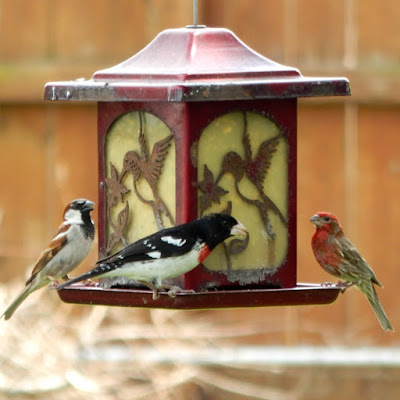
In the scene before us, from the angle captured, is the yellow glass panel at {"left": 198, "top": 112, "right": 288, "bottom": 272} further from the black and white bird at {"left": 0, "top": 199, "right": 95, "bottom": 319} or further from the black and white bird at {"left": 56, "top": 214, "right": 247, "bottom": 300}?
the black and white bird at {"left": 0, "top": 199, "right": 95, "bottom": 319}

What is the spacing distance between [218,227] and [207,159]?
11.7 inches

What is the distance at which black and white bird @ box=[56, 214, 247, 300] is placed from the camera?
486 cm

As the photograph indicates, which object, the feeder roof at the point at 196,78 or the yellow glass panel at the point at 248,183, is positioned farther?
the yellow glass panel at the point at 248,183

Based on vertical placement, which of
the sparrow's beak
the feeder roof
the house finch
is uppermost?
the feeder roof

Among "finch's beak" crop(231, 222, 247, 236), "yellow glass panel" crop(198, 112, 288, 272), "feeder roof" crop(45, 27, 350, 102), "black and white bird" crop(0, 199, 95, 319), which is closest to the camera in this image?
"feeder roof" crop(45, 27, 350, 102)

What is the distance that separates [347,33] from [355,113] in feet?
1.52

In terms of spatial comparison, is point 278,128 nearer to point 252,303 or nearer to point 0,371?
point 252,303

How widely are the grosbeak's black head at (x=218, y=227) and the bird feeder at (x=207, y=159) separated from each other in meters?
0.14

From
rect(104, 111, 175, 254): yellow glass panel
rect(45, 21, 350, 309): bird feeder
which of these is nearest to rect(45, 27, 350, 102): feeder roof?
rect(45, 21, 350, 309): bird feeder

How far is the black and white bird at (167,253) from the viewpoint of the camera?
486 centimetres

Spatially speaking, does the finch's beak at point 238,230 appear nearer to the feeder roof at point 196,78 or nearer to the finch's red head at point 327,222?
the feeder roof at point 196,78

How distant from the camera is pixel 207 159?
16.6 ft

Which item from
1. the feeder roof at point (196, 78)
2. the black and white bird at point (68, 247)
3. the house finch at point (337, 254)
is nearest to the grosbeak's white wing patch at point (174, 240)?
the feeder roof at point (196, 78)

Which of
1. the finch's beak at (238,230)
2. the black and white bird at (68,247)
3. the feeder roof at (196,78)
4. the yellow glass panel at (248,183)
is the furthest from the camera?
the black and white bird at (68,247)
